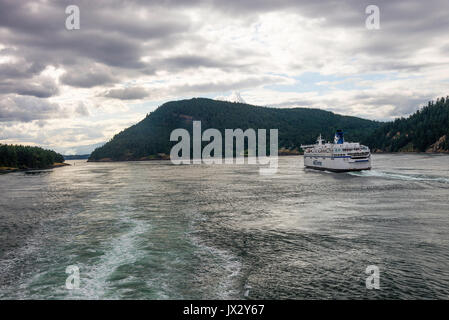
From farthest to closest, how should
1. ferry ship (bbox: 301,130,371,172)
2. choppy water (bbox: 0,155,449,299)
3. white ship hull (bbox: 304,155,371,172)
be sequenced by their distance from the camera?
ferry ship (bbox: 301,130,371,172)
white ship hull (bbox: 304,155,371,172)
choppy water (bbox: 0,155,449,299)

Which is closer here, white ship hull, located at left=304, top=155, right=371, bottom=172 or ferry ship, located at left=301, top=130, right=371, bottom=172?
white ship hull, located at left=304, top=155, right=371, bottom=172

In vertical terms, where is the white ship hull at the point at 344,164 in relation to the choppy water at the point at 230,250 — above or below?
above

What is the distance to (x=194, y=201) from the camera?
51812mm

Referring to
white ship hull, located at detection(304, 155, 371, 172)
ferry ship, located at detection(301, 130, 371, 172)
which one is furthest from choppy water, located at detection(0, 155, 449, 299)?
ferry ship, located at detection(301, 130, 371, 172)

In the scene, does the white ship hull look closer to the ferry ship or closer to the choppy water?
the ferry ship

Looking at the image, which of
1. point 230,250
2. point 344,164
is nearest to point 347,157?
point 344,164

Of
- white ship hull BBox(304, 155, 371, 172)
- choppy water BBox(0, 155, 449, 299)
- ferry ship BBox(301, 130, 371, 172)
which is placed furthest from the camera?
ferry ship BBox(301, 130, 371, 172)

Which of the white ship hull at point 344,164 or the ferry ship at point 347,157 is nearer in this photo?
the white ship hull at point 344,164

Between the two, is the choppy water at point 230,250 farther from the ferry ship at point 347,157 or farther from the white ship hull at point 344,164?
the ferry ship at point 347,157

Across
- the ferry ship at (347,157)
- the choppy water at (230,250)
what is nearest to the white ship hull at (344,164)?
the ferry ship at (347,157)

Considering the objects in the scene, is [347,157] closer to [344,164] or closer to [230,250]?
[344,164]

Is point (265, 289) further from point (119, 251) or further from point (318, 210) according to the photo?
point (318, 210)

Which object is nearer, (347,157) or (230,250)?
(230,250)
